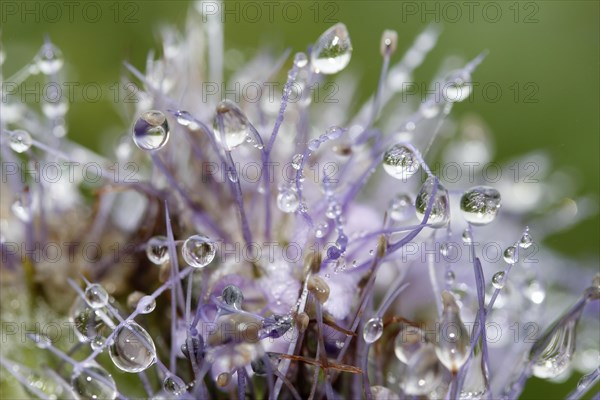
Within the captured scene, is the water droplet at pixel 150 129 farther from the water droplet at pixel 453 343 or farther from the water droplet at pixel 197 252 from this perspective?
the water droplet at pixel 453 343

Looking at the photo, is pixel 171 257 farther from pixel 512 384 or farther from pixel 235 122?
pixel 512 384

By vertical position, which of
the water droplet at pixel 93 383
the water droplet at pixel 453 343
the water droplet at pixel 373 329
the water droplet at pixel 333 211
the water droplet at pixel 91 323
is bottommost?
the water droplet at pixel 93 383

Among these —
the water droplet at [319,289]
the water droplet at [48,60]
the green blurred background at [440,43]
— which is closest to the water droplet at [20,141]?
the water droplet at [48,60]

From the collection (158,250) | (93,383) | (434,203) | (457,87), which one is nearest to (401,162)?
(434,203)

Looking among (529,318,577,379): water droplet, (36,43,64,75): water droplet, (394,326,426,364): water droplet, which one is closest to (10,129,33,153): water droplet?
(36,43,64,75): water droplet

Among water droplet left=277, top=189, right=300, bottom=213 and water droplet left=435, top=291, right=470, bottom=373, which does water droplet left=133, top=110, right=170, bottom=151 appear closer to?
water droplet left=277, top=189, right=300, bottom=213

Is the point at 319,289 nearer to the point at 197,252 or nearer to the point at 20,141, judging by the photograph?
the point at 197,252

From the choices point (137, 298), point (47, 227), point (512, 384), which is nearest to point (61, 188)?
point (47, 227)
